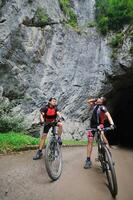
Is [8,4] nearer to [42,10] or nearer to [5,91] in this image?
[42,10]

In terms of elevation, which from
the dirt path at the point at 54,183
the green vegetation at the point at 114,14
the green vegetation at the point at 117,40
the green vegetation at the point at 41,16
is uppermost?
the green vegetation at the point at 114,14

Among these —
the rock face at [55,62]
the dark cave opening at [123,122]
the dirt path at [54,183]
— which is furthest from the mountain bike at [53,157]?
the dark cave opening at [123,122]

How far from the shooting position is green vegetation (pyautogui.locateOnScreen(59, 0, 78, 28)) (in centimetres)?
1978

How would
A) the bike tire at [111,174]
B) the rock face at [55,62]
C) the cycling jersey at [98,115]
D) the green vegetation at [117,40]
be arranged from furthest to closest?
the green vegetation at [117,40] < the rock face at [55,62] < the cycling jersey at [98,115] < the bike tire at [111,174]

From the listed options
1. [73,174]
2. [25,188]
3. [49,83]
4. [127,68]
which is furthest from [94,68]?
[25,188]

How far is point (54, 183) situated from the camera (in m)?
6.78

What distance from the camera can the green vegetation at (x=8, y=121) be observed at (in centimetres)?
1356

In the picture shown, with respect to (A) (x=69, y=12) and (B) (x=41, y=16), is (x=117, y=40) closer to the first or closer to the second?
(A) (x=69, y=12)

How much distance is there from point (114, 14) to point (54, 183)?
1483 centimetres

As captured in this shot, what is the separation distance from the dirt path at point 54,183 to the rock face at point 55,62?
789cm

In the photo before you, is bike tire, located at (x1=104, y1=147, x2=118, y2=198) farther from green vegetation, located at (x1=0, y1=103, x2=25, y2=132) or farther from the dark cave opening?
the dark cave opening

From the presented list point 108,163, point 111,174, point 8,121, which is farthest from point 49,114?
point 8,121

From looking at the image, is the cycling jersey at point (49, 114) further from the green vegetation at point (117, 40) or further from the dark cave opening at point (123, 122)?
the dark cave opening at point (123, 122)

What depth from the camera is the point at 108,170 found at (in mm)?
6840
